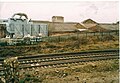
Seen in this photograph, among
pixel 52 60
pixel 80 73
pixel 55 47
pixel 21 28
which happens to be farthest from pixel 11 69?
pixel 21 28

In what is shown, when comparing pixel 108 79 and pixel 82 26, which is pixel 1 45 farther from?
pixel 82 26

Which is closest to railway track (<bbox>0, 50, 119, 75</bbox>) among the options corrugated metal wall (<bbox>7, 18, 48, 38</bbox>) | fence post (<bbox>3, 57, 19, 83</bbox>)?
fence post (<bbox>3, 57, 19, 83</bbox>)

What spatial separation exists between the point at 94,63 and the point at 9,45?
11786 millimetres

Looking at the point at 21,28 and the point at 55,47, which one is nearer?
the point at 55,47

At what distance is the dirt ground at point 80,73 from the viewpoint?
1095cm

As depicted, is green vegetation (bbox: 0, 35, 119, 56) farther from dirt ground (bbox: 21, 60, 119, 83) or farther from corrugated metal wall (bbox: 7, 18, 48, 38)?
→ dirt ground (bbox: 21, 60, 119, 83)

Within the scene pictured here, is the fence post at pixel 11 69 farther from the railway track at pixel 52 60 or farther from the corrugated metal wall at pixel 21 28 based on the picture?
the corrugated metal wall at pixel 21 28

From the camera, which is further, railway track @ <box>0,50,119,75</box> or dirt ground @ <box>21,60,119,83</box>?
railway track @ <box>0,50,119,75</box>

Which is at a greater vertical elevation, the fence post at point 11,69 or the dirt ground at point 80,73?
the fence post at point 11,69

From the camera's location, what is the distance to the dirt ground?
10945mm

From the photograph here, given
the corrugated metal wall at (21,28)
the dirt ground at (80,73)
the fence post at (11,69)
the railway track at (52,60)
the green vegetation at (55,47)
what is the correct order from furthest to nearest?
the corrugated metal wall at (21,28) → the green vegetation at (55,47) → the railway track at (52,60) → the dirt ground at (80,73) → the fence post at (11,69)

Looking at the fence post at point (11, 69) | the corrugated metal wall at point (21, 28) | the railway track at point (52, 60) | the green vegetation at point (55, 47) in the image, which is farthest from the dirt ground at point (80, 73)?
the corrugated metal wall at point (21, 28)

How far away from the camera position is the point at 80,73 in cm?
1229

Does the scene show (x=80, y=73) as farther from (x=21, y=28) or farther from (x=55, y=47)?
(x=21, y=28)
